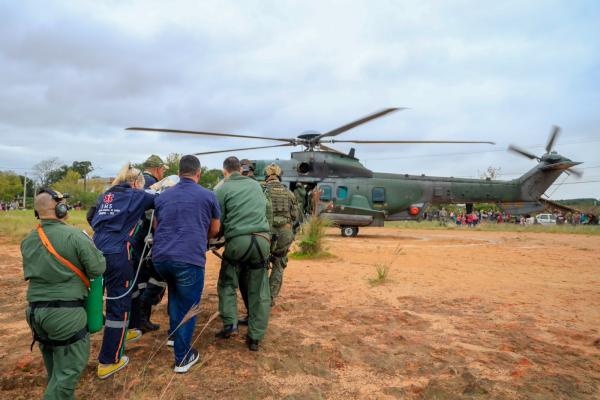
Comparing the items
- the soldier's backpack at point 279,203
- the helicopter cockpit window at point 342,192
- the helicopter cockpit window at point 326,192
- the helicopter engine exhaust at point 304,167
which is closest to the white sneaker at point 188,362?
the soldier's backpack at point 279,203

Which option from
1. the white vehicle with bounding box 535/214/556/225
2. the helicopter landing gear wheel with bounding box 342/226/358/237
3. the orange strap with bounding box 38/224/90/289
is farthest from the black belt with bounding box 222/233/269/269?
the white vehicle with bounding box 535/214/556/225

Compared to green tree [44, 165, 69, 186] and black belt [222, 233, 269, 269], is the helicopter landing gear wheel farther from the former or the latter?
green tree [44, 165, 69, 186]

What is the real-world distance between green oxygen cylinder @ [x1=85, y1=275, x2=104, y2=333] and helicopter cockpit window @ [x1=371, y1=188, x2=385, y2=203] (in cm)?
1381

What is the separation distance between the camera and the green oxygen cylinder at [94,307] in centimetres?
246

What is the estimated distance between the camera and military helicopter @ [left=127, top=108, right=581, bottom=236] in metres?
14.3

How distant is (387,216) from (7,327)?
45.2ft

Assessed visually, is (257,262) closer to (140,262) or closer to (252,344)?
(252,344)

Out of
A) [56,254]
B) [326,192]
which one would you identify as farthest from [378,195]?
[56,254]

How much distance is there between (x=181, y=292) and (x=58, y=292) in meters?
0.94

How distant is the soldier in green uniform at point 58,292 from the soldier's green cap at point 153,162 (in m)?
1.77

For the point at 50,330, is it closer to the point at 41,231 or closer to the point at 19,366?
the point at 41,231

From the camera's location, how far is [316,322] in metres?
4.24

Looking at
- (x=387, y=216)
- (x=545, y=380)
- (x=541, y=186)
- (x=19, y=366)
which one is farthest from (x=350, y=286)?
(x=541, y=186)

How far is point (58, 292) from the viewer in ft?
7.56
